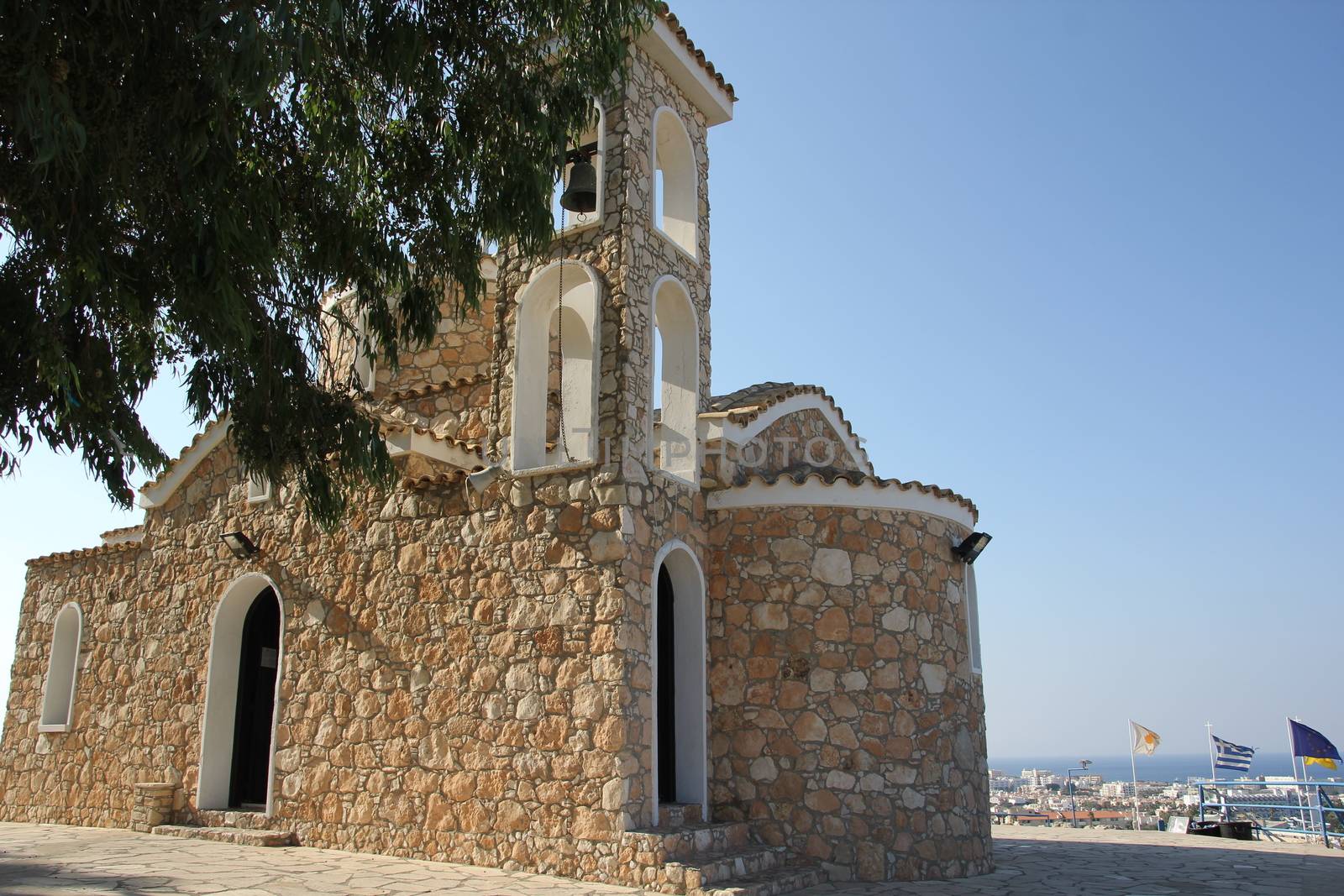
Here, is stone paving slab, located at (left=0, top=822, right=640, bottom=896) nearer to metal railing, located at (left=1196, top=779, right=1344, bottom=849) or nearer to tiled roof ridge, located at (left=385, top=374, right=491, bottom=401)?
tiled roof ridge, located at (left=385, top=374, right=491, bottom=401)

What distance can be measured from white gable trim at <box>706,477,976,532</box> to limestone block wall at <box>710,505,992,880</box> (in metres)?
0.09

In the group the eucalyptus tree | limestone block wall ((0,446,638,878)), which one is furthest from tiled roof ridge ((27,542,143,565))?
the eucalyptus tree

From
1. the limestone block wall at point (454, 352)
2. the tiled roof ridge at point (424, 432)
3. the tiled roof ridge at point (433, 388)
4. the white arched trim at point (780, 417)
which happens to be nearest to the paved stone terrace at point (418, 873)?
the tiled roof ridge at point (424, 432)

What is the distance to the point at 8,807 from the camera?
14.8 m

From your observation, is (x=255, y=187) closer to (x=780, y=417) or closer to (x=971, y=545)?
(x=780, y=417)

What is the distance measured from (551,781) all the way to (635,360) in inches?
156

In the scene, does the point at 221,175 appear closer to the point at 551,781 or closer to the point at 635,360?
the point at 635,360

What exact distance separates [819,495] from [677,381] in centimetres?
200

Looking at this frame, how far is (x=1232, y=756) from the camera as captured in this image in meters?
18.4

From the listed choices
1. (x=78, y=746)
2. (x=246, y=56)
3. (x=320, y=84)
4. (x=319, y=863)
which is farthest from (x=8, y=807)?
(x=246, y=56)

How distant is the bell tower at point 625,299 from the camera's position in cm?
1005

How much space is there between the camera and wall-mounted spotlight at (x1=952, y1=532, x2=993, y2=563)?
11141 millimetres

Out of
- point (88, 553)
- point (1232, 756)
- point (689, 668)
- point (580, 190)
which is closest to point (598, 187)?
point (580, 190)

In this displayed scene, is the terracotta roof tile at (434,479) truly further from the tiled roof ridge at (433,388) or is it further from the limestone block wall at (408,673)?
the tiled roof ridge at (433,388)
